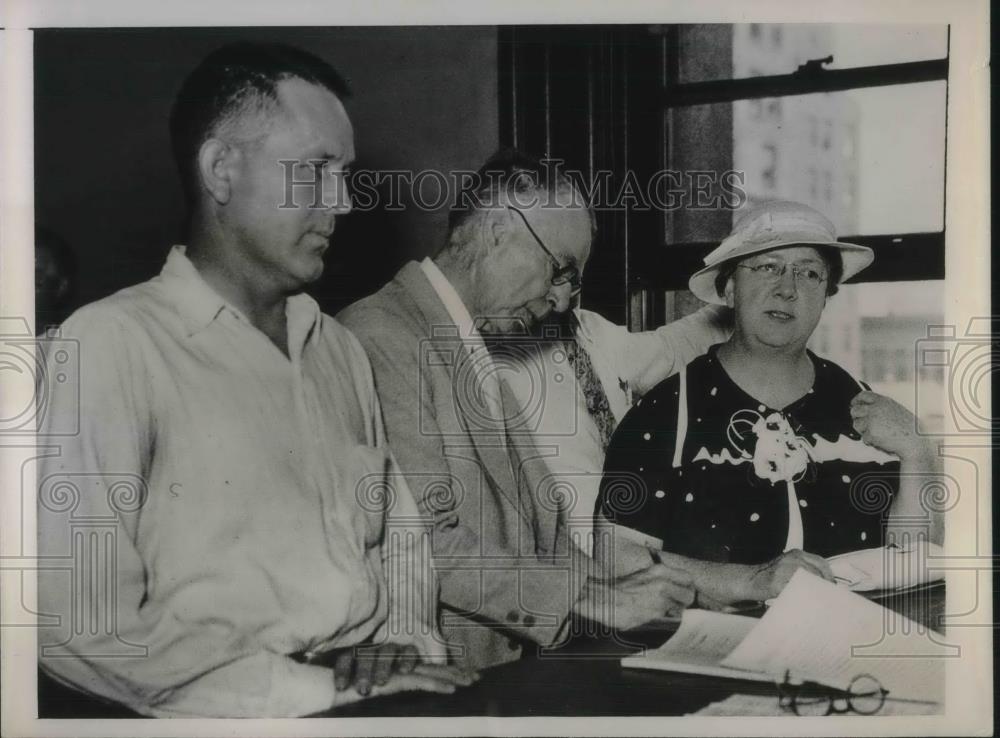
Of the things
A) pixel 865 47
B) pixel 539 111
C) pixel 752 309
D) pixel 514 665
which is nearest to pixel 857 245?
pixel 752 309

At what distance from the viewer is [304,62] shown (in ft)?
8.05

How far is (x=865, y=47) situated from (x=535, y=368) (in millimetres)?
1041

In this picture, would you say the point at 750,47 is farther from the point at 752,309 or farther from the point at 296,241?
the point at 296,241

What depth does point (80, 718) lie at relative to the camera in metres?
2.44

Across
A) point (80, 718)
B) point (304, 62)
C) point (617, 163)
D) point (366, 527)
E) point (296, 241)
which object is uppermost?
point (304, 62)

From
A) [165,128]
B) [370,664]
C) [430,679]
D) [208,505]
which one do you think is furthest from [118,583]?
[165,128]

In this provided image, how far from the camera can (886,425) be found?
2.53 m

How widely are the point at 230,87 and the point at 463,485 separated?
1.00 meters

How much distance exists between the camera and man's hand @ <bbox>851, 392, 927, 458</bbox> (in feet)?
8.29

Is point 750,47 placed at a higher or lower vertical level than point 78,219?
higher

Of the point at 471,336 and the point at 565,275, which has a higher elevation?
the point at 565,275

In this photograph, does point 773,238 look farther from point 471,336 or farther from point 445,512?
point 445,512

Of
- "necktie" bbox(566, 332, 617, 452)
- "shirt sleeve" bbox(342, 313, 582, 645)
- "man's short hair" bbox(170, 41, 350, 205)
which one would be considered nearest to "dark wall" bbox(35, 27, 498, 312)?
"man's short hair" bbox(170, 41, 350, 205)

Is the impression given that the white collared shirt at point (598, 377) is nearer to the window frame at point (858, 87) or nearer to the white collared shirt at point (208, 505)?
the window frame at point (858, 87)
